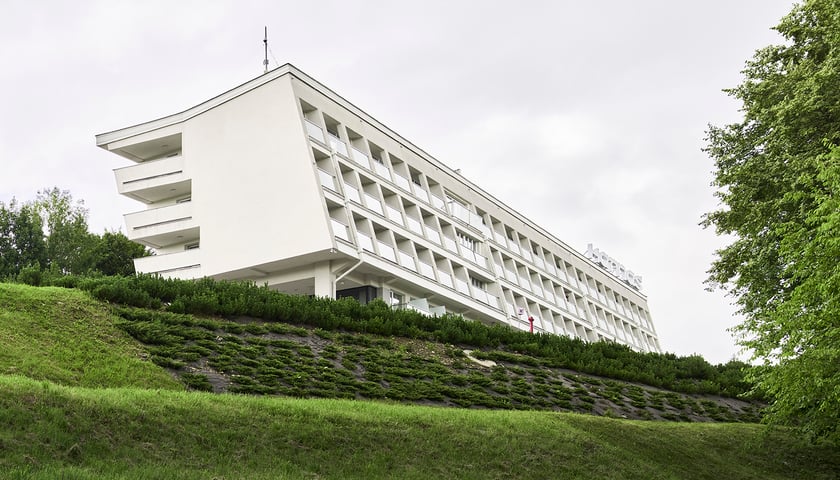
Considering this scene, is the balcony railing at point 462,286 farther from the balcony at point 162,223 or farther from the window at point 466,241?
the balcony at point 162,223

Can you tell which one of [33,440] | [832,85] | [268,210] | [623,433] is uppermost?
[268,210]

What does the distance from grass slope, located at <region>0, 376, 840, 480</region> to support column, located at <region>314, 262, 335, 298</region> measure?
20070mm

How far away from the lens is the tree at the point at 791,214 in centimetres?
1595

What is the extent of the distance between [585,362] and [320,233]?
12982 mm

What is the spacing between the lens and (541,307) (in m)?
61.4

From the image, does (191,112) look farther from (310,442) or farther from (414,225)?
Answer: (310,442)

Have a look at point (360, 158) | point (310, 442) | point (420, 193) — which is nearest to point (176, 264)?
point (360, 158)

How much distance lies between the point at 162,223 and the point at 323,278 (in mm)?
9726

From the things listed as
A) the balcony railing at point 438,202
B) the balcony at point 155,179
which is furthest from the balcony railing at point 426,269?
the balcony at point 155,179

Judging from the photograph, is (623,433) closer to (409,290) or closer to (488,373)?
(488,373)

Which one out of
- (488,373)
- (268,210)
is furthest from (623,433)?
(268,210)

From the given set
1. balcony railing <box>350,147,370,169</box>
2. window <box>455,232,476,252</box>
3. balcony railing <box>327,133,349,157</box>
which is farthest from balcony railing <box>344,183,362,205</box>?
window <box>455,232,476,252</box>

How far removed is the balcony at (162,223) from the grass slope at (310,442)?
2688cm

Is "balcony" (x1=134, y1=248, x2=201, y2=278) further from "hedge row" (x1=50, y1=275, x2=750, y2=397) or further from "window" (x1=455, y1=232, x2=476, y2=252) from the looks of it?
"window" (x1=455, y1=232, x2=476, y2=252)
